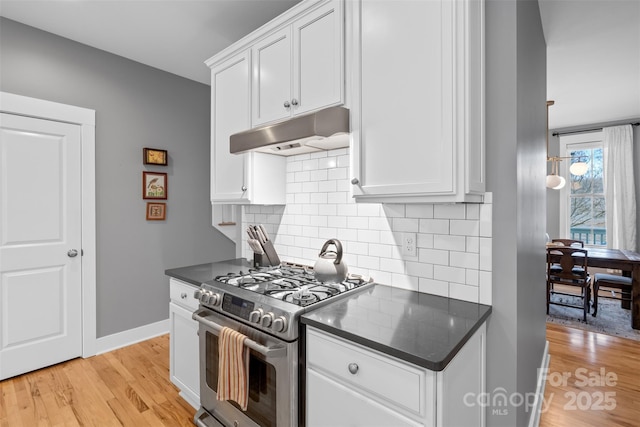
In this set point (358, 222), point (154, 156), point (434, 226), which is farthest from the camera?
point (154, 156)

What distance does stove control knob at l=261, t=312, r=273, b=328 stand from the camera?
4.77 ft

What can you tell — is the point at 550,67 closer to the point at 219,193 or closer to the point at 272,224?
the point at 272,224

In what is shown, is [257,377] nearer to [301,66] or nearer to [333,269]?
[333,269]

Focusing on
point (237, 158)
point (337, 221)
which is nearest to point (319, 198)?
point (337, 221)

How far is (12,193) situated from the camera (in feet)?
8.23

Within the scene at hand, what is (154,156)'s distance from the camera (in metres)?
3.29

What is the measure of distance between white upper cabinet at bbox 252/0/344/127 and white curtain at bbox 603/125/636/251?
19.0 ft

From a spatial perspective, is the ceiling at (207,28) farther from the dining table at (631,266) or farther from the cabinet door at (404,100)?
the dining table at (631,266)

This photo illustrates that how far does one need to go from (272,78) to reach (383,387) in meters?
1.76

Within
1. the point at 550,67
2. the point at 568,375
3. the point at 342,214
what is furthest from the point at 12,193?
the point at 550,67

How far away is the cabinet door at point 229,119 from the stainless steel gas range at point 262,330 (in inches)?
26.2

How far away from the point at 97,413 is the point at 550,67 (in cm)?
484

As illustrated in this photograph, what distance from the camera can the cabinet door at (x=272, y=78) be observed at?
6.36 feet

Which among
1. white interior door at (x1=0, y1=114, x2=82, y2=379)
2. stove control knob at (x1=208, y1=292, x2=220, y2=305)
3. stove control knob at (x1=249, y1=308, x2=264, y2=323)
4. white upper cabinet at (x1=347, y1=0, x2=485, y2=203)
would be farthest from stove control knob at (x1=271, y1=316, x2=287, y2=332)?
white interior door at (x1=0, y1=114, x2=82, y2=379)
